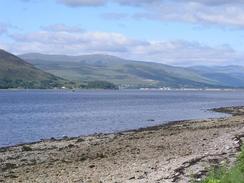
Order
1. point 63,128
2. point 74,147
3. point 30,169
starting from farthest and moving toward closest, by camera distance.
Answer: point 63,128 < point 74,147 < point 30,169

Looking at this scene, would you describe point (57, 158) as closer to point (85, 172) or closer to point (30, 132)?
point (85, 172)

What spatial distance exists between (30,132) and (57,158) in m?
36.6

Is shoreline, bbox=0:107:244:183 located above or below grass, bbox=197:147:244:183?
below

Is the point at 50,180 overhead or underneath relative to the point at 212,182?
underneath

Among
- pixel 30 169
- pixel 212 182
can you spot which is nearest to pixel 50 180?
pixel 30 169

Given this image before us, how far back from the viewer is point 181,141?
147ft

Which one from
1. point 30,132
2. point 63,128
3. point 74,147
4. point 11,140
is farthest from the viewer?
point 63,128

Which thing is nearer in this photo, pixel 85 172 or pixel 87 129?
pixel 85 172

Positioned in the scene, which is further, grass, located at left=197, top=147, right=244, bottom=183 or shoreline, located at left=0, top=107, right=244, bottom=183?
shoreline, located at left=0, top=107, right=244, bottom=183

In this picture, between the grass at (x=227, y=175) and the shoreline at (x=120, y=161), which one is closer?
the grass at (x=227, y=175)

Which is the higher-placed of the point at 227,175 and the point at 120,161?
the point at 227,175

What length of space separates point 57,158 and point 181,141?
10.8 metres

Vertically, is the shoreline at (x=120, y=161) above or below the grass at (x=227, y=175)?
below

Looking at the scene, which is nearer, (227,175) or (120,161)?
(227,175)
